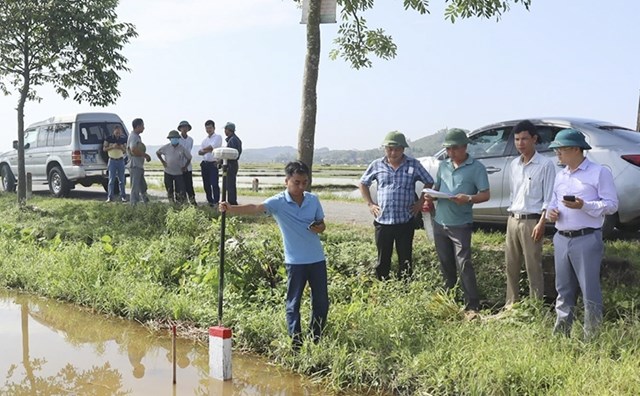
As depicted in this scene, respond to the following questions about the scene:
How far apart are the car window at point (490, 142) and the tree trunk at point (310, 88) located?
2.02m

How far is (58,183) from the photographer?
15227 millimetres

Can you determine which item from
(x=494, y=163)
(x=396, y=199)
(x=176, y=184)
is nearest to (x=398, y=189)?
(x=396, y=199)

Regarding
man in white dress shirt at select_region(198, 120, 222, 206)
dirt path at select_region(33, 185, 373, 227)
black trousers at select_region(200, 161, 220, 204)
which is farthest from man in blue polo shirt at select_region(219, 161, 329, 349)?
black trousers at select_region(200, 161, 220, 204)

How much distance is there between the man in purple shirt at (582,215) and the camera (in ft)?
14.8

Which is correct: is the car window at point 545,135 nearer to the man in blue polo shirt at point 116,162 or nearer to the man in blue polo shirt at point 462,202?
the man in blue polo shirt at point 462,202

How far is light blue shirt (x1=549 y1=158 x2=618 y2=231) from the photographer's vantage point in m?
4.49

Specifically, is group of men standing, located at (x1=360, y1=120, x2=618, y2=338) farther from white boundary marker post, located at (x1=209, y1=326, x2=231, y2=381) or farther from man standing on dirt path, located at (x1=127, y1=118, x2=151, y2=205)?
man standing on dirt path, located at (x1=127, y1=118, x2=151, y2=205)

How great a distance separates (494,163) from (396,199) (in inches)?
80.5

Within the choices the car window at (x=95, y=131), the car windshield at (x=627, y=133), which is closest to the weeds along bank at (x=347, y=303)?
the car windshield at (x=627, y=133)

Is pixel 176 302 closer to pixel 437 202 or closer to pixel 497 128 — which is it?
pixel 437 202

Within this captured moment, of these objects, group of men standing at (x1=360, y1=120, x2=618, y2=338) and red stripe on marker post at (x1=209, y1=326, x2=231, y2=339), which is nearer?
group of men standing at (x1=360, y1=120, x2=618, y2=338)

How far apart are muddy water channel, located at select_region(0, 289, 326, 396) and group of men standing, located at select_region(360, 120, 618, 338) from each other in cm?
171

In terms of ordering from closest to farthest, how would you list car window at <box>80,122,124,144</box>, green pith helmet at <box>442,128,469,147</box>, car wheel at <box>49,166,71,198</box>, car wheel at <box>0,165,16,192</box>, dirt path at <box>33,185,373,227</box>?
1. green pith helmet at <box>442,128,469,147</box>
2. dirt path at <box>33,185,373,227</box>
3. car window at <box>80,122,124,144</box>
4. car wheel at <box>49,166,71,198</box>
5. car wheel at <box>0,165,16,192</box>

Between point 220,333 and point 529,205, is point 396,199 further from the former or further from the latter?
point 220,333
